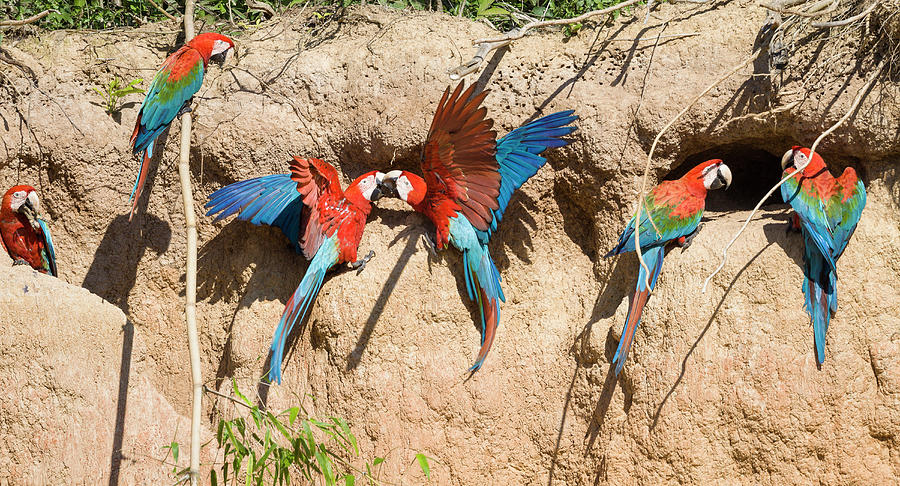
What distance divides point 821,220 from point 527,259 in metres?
1.10

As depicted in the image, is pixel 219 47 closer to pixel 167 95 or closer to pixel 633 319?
pixel 167 95

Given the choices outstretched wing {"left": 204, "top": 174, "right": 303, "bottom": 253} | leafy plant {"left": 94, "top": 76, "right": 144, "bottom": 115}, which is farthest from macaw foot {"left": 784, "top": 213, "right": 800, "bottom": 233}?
leafy plant {"left": 94, "top": 76, "right": 144, "bottom": 115}

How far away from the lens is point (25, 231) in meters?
3.18

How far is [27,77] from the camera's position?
3.37 metres

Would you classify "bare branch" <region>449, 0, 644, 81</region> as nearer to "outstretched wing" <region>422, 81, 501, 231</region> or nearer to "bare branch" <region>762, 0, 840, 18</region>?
"outstretched wing" <region>422, 81, 501, 231</region>

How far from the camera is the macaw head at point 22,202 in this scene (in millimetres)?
3131

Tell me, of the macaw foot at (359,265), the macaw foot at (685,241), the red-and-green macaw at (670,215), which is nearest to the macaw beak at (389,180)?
the macaw foot at (359,265)

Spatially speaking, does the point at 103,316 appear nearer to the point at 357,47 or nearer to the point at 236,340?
the point at 236,340

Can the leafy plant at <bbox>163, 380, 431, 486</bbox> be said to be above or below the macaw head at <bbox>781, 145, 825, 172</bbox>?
below

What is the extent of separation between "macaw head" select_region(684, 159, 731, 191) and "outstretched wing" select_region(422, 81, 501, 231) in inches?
28.6

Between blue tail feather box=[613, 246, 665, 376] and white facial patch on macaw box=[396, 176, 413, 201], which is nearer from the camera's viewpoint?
blue tail feather box=[613, 246, 665, 376]

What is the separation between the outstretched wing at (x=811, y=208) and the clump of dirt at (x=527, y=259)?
0.13 metres

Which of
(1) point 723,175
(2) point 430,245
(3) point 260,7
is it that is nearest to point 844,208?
(1) point 723,175

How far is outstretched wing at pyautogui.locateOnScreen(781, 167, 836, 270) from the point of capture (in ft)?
9.09
